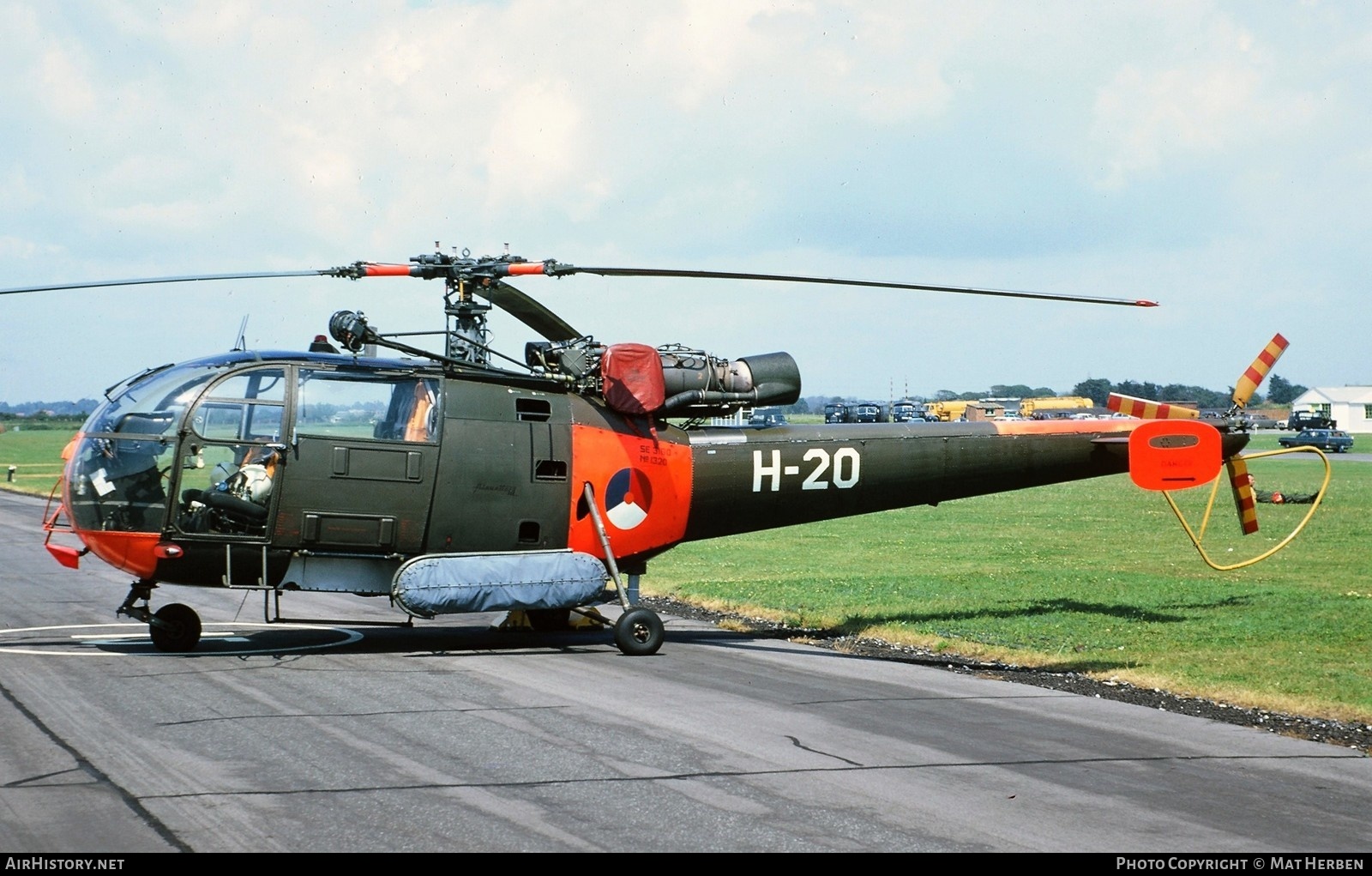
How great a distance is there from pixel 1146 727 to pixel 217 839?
7.28 metres

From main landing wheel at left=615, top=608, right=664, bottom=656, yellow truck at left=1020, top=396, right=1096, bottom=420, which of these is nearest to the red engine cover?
main landing wheel at left=615, top=608, right=664, bottom=656

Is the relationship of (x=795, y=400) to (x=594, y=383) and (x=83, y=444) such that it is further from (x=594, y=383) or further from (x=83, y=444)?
(x=83, y=444)

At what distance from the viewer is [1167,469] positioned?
15.5 meters

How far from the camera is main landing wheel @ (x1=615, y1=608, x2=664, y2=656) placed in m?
13.5

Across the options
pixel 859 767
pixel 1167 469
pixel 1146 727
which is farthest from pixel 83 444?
pixel 1167 469

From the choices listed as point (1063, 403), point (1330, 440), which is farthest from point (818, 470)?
point (1063, 403)

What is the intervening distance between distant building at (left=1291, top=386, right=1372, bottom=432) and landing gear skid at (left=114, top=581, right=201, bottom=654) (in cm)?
16496

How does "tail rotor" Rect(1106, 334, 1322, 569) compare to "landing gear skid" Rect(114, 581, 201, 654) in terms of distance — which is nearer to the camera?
"landing gear skid" Rect(114, 581, 201, 654)

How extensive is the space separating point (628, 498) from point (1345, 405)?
588ft

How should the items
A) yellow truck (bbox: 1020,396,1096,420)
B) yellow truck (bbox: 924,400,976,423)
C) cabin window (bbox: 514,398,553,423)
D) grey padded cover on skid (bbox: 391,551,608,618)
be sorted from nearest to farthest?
grey padded cover on skid (bbox: 391,551,608,618), cabin window (bbox: 514,398,553,423), yellow truck (bbox: 924,400,976,423), yellow truck (bbox: 1020,396,1096,420)

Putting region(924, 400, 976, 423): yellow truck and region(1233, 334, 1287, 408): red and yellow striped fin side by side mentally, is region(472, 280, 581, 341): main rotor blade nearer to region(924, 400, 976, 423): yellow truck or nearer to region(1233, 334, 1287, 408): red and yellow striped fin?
region(1233, 334, 1287, 408): red and yellow striped fin

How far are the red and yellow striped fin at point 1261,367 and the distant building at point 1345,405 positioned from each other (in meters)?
156

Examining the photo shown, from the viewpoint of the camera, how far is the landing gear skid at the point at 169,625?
12.8 m

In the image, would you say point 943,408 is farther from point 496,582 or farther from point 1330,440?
point 496,582
